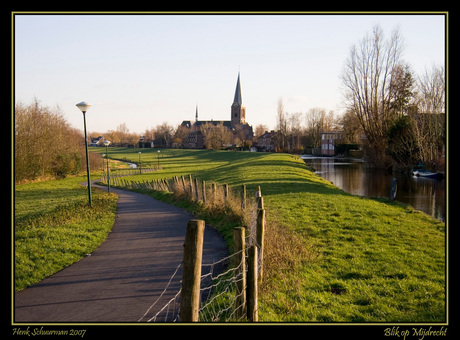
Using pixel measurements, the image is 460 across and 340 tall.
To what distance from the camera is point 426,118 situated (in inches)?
1417

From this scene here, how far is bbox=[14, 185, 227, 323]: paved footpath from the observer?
6.05m

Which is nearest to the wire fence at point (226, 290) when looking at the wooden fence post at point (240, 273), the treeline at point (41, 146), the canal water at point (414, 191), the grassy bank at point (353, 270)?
the wooden fence post at point (240, 273)

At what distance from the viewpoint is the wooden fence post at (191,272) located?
357cm

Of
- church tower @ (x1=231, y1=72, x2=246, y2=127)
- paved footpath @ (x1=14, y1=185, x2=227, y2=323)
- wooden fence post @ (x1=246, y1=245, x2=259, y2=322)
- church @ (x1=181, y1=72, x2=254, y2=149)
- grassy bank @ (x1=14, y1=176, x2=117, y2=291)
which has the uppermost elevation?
church tower @ (x1=231, y1=72, x2=246, y2=127)

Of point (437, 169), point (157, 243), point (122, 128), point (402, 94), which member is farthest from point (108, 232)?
point (122, 128)

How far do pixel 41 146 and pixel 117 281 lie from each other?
1377 inches

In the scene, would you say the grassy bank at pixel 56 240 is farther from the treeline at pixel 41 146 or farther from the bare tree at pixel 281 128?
the bare tree at pixel 281 128

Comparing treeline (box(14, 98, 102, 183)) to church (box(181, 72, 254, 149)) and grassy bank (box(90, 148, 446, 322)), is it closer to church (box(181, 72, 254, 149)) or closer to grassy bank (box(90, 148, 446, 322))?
grassy bank (box(90, 148, 446, 322))

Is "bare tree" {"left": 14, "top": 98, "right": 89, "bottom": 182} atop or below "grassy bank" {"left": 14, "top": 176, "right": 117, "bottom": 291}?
atop

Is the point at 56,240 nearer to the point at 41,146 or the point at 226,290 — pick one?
the point at 226,290

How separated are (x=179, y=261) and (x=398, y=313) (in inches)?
190

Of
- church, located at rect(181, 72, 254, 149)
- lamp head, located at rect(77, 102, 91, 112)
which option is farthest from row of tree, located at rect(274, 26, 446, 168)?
church, located at rect(181, 72, 254, 149)

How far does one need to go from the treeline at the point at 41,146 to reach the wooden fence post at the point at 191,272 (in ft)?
114

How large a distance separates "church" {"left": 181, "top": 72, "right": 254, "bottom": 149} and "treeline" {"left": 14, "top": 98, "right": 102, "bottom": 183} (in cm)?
5781
